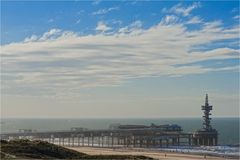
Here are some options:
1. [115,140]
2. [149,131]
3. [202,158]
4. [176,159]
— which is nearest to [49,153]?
[176,159]

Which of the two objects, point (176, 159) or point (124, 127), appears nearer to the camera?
point (176, 159)

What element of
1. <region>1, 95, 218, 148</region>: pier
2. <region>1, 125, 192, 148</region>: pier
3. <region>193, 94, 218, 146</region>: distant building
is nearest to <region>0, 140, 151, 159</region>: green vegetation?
<region>1, 95, 218, 148</region>: pier

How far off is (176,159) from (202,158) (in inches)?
293

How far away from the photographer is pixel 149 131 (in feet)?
438

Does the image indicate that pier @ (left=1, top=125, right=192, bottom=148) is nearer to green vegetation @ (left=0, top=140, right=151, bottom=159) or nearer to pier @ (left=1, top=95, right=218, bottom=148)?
pier @ (left=1, top=95, right=218, bottom=148)

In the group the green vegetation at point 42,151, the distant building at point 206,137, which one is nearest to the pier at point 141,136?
the distant building at point 206,137

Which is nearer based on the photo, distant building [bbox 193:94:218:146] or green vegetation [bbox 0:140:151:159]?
green vegetation [bbox 0:140:151:159]

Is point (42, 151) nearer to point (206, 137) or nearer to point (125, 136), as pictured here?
point (206, 137)

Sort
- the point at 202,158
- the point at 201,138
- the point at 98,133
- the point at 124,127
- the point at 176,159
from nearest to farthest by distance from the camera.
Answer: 1. the point at 176,159
2. the point at 202,158
3. the point at 201,138
4. the point at 98,133
5. the point at 124,127

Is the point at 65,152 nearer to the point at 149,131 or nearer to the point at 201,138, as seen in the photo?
the point at 201,138

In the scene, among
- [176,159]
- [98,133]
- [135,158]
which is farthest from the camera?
[98,133]

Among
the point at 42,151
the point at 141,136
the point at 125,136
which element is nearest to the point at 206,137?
the point at 141,136

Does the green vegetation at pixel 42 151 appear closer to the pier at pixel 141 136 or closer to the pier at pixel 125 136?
the pier at pixel 141 136

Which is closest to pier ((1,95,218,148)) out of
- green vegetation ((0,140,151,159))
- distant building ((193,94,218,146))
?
distant building ((193,94,218,146))
